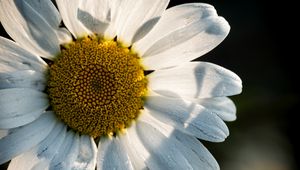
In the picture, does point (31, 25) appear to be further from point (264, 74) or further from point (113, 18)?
point (264, 74)

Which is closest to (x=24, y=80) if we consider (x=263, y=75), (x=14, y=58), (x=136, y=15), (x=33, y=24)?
(x=14, y=58)

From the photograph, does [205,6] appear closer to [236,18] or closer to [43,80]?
[43,80]

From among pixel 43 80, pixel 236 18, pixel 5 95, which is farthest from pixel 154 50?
pixel 236 18

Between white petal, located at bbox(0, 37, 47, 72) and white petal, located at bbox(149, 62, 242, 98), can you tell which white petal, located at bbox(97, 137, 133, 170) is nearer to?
white petal, located at bbox(149, 62, 242, 98)

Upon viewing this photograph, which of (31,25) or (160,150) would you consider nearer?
(31,25)

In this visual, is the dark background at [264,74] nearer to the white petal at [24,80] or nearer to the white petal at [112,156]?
the white petal at [112,156]

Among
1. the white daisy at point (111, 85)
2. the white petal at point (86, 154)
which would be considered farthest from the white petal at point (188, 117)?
the white petal at point (86, 154)
